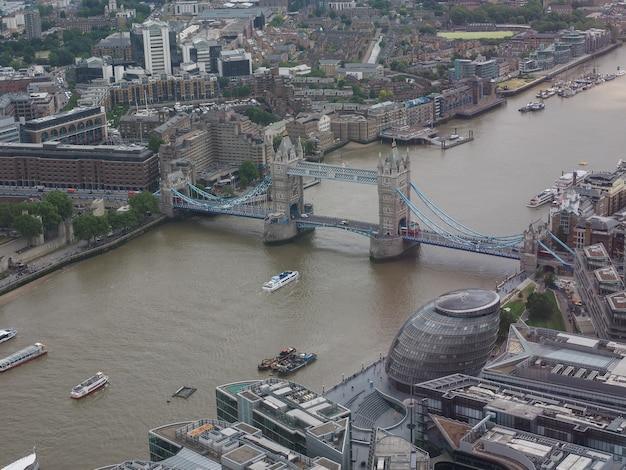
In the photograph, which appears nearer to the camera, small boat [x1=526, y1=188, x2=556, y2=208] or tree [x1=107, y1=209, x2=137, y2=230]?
tree [x1=107, y1=209, x2=137, y2=230]

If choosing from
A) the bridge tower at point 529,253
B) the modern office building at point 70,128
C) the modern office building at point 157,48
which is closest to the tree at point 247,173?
the modern office building at point 70,128

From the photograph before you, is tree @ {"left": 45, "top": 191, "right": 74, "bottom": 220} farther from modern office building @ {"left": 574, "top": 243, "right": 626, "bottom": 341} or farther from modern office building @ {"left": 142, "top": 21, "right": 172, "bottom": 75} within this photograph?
modern office building @ {"left": 142, "top": 21, "right": 172, "bottom": 75}

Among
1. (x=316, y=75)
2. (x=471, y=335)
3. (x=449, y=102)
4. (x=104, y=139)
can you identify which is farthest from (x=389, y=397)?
(x=316, y=75)

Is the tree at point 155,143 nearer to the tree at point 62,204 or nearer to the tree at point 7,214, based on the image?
the tree at point 62,204

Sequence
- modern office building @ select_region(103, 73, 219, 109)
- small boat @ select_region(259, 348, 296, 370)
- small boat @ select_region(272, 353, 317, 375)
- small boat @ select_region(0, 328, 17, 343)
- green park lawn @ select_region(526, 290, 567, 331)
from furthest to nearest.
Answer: modern office building @ select_region(103, 73, 219, 109), small boat @ select_region(0, 328, 17, 343), green park lawn @ select_region(526, 290, 567, 331), small boat @ select_region(259, 348, 296, 370), small boat @ select_region(272, 353, 317, 375)

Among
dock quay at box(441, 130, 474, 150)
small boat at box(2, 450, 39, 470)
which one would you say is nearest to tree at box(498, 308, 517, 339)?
small boat at box(2, 450, 39, 470)

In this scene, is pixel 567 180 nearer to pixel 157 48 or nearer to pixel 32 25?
pixel 157 48
